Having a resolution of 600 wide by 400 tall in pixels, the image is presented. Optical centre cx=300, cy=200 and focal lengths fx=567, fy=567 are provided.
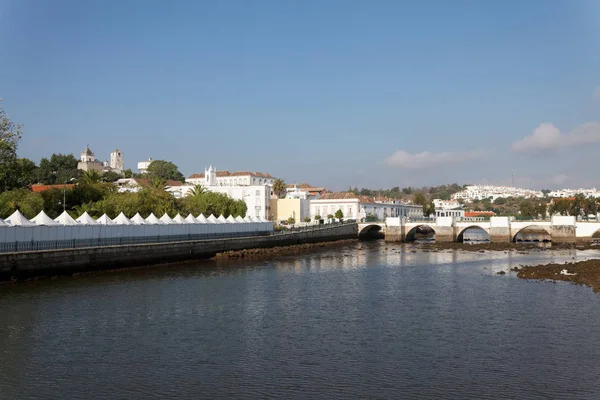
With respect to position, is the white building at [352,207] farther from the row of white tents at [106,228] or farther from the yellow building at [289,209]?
the row of white tents at [106,228]

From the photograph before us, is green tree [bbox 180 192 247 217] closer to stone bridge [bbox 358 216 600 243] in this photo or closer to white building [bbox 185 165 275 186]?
stone bridge [bbox 358 216 600 243]

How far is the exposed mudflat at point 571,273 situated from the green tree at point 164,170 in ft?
401

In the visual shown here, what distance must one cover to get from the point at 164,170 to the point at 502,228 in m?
99.1

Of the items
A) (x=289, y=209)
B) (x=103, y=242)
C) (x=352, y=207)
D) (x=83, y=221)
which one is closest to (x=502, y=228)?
(x=352, y=207)

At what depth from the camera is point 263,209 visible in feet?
359

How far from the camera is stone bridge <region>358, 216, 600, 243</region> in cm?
8425

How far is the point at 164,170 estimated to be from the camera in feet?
518

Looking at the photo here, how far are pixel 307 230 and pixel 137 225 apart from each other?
37.8 m

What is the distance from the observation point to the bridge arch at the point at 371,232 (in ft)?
337

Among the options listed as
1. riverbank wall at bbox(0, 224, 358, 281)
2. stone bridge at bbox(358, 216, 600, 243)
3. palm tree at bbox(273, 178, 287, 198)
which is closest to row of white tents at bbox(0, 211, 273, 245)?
riverbank wall at bbox(0, 224, 358, 281)

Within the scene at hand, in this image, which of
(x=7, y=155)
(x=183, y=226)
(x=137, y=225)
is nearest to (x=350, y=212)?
(x=183, y=226)

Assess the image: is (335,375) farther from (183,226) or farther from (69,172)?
(69,172)

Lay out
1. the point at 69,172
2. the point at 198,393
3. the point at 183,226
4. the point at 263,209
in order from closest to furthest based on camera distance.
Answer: the point at 198,393
the point at 183,226
the point at 263,209
the point at 69,172

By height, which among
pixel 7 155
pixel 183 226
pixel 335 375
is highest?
pixel 7 155
